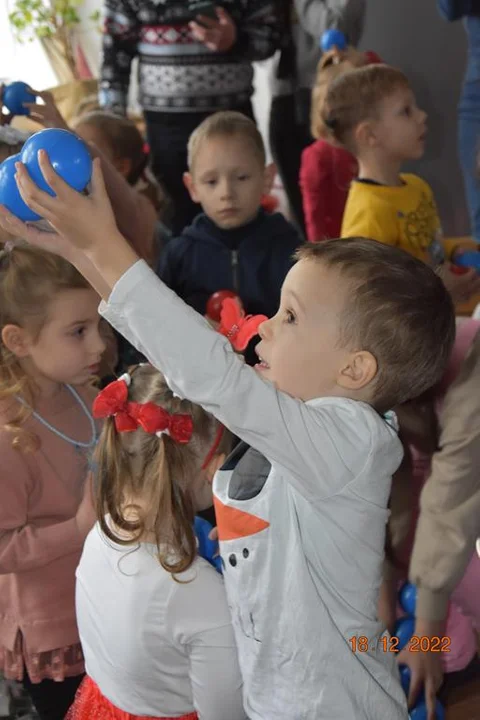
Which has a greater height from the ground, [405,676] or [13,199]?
[13,199]

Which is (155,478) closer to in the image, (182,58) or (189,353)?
(189,353)

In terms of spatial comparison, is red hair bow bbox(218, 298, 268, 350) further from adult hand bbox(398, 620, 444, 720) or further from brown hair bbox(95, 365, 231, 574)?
adult hand bbox(398, 620, 444, 720)

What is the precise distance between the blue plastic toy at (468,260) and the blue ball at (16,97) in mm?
1120

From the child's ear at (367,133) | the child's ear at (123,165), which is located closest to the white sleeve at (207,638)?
the child's ear at (367,133)

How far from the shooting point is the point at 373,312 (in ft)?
2.88

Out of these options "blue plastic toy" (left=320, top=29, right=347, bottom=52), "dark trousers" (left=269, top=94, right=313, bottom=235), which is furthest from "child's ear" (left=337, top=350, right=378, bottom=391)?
"dark trousers" (left=269, top=94, right=313, bottom=235)

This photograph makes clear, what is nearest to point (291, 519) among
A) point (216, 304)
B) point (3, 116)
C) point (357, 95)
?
point (216, 304)

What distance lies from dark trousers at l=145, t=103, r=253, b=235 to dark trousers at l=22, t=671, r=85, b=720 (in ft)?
5.24

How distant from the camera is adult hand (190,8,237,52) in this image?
7.62ft

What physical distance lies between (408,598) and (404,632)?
0.08 m

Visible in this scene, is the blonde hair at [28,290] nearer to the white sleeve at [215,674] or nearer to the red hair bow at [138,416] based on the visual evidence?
the red hair bow at [138,416]

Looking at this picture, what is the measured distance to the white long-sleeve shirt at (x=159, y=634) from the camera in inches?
40.9

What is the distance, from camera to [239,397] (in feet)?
2.60
